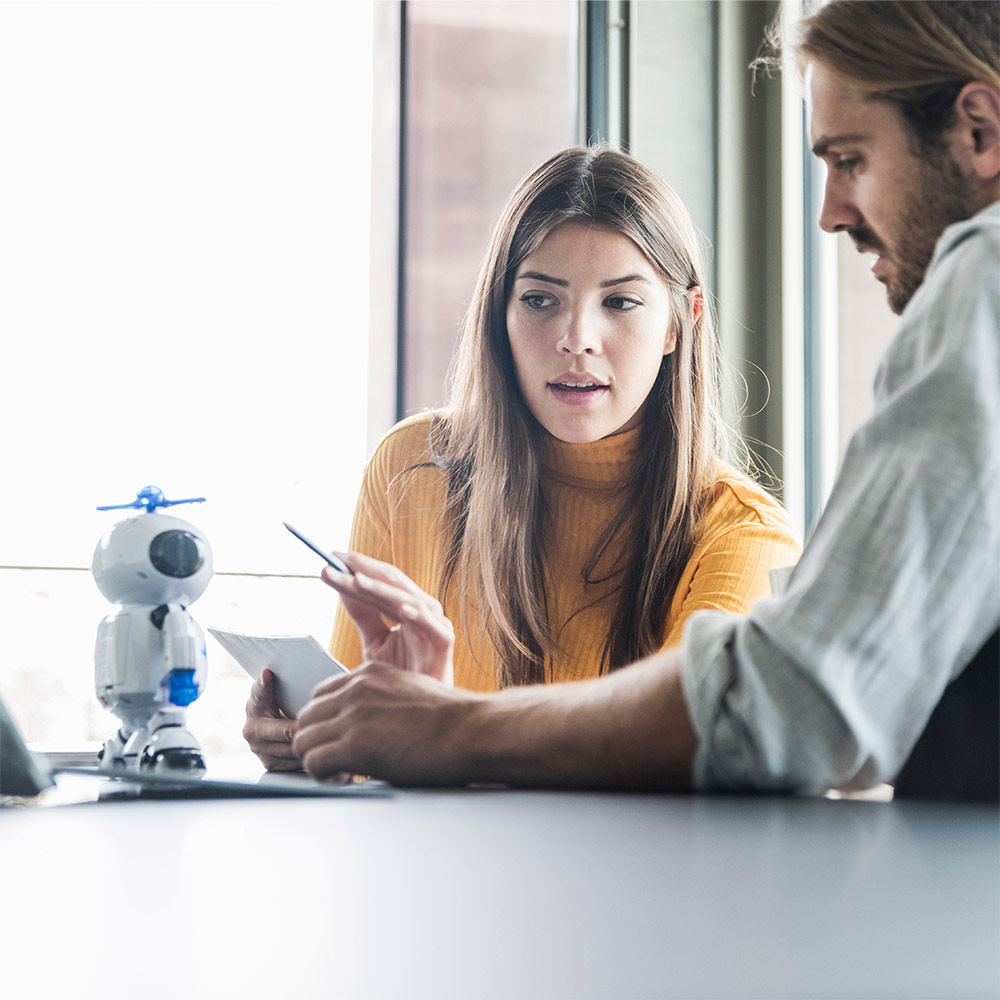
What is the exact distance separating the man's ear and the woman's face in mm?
752

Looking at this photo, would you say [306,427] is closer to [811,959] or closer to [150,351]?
[150,351]

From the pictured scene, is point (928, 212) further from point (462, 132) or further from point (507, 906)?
point (462, 132)

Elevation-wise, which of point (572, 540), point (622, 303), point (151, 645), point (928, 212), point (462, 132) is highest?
point (462, 132)

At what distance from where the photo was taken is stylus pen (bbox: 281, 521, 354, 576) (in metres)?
0.94

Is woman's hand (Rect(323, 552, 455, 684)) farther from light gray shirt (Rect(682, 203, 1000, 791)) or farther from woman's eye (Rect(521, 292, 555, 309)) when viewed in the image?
woman's eye (Rect(521, 292, 555, 309))

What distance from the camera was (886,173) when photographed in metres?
0.96

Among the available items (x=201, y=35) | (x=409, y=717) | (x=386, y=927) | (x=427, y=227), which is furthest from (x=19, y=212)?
(x=386, y=927)

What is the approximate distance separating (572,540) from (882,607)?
107 centimetres

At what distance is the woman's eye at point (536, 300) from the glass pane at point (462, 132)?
1190mm

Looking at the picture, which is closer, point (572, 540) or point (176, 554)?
point (176, 554)

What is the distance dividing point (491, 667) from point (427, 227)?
1673 millimetres

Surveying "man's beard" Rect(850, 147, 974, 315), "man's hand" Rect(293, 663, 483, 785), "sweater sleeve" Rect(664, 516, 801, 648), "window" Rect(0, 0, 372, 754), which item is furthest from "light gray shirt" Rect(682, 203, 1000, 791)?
"window" Rect(0, 0, 372, 754)

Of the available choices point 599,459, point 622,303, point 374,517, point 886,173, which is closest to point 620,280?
point 622,303

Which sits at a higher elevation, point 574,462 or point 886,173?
point 886,173
